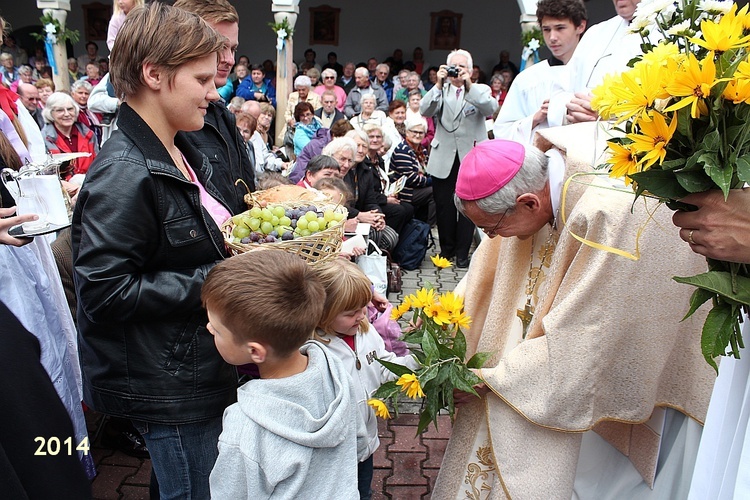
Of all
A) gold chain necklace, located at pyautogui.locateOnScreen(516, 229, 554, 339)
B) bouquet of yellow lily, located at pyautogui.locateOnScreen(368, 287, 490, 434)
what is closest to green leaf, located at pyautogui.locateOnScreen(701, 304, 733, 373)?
bouquet of yellow lily, located at pyautogui.locateOnScreen(368, 287, 490, 434)

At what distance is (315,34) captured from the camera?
62.8 ft

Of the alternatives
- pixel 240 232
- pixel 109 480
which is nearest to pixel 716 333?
pixel 240 232

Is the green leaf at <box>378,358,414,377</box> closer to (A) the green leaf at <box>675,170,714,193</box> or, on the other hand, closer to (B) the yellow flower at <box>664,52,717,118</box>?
(A) the green leaf at <box>675,170,714,193</box>

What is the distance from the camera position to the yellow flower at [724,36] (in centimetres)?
120

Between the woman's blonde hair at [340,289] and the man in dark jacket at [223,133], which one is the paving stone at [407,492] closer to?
the woman's blonde hair at [340,289]

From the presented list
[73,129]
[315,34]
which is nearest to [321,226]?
[73,129]

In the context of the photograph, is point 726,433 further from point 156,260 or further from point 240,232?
point 156,260

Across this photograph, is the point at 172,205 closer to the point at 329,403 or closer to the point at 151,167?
the point at 151,167

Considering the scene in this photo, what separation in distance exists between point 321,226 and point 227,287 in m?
0.57

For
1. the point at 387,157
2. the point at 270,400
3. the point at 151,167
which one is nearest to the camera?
the point at 270,400

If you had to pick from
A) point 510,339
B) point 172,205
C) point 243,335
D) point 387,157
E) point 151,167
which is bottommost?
point 387,157

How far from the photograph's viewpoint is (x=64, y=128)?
6.49 meters

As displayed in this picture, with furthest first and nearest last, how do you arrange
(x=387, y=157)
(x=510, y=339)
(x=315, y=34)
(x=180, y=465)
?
(x=315, y=34), (x=387, y=157), (x=510, y=339), (x=180, y=465)

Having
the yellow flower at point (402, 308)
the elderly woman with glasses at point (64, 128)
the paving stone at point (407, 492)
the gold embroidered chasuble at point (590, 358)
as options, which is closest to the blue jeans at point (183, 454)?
the yellow flower at point (402, 308)
